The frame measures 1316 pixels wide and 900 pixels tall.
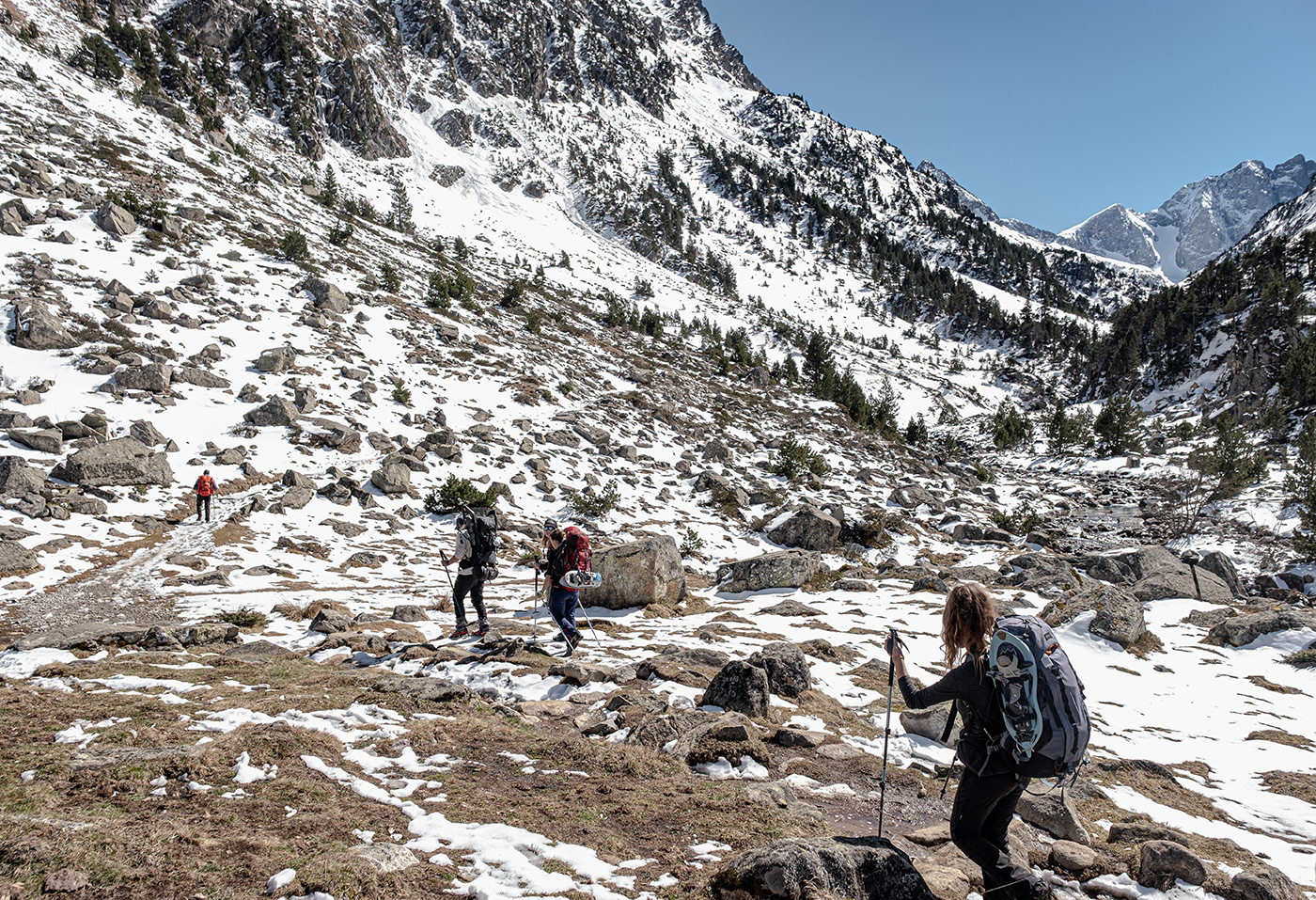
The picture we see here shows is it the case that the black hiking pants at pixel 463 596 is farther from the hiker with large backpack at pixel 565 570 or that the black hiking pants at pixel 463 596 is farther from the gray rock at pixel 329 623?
the gray rock at pixel 329 623

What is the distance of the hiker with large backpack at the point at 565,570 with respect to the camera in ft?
31.0

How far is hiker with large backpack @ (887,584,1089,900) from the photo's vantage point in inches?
136

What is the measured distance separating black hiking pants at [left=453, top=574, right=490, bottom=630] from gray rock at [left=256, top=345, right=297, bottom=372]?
15867 millimetres

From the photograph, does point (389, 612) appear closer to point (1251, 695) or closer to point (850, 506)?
point (1251, 695)

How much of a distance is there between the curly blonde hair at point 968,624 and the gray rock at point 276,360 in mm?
23161

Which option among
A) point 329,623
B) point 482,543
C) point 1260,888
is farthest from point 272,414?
point 1260,888

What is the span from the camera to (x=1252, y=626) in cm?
1123

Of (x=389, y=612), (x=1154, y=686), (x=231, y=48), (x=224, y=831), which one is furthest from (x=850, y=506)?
(x=231, y=48)

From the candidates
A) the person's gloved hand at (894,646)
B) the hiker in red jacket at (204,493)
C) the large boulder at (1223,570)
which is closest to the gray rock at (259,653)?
the hiker in red jacket at (204,493)

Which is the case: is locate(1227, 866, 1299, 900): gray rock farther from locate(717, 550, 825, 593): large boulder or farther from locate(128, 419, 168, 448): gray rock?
locate(128, 419, 168, 448): gray rock

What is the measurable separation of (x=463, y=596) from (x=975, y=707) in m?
7.84

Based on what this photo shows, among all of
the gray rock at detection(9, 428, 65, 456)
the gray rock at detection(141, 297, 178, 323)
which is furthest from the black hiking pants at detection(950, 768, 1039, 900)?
the gray rock at detection(141, 297, 178, 323)

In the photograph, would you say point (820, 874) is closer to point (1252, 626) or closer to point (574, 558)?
point (574, 558)

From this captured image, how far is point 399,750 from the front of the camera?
5.28 m
